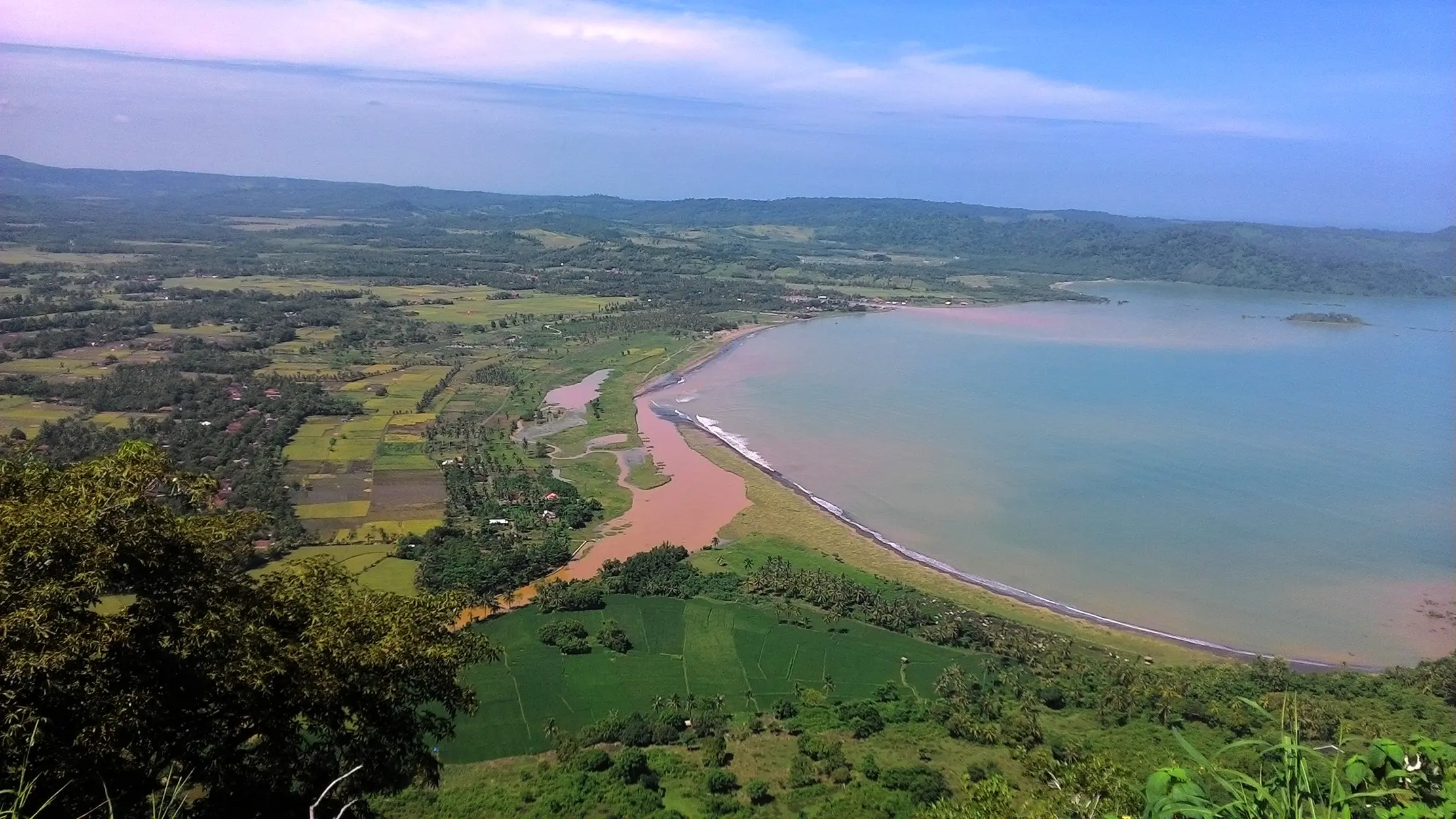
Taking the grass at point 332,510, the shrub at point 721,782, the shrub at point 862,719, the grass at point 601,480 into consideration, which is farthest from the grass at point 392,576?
the shrub at point 862,719

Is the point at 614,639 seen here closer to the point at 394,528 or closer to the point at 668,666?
the point at 668,666

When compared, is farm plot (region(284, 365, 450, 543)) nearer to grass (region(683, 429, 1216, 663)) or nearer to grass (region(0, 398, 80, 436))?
grass (region(0, 398, 80, 436))

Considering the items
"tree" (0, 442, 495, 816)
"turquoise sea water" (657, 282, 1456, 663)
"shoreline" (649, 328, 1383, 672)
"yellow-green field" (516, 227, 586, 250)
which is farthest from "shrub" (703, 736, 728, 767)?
"yellow-green field" (516, 227, 586, 250)

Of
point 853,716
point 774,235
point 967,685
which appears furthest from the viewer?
point 774,235

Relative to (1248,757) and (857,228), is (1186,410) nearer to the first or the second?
(1248,757)

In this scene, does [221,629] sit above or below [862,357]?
above

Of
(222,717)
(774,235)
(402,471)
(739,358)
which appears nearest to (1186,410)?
(739,358)
